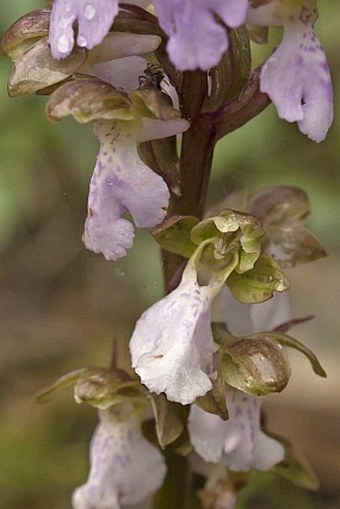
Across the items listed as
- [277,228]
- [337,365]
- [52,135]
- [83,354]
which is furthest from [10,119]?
[277,228]

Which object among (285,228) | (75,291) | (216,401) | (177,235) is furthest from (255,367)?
(75,291)

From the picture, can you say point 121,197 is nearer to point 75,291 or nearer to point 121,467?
point 121,467

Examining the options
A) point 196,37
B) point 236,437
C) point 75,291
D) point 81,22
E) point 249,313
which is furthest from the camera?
point 75,291

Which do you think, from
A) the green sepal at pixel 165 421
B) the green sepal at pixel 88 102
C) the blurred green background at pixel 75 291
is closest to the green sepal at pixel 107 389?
the green sepal at pixel 165 421

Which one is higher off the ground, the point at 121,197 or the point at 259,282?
the point at 121,197

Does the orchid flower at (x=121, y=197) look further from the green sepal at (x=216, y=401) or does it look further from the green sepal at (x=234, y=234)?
the green sepal at (x=216, y=401)

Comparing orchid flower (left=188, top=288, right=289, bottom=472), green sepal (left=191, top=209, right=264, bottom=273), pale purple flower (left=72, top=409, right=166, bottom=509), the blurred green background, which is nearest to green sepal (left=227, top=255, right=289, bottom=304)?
green sepal (left=191, top=209, right=264, bottom=273)

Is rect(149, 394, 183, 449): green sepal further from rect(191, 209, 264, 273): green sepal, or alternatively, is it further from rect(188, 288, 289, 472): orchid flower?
rect(191, 209, 264, 273): green sepal
